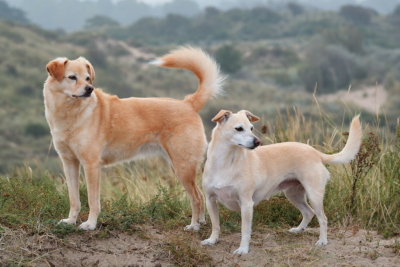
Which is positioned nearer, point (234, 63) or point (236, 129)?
point (236, 129)

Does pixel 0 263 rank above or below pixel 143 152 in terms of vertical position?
below

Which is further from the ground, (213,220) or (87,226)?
(213,220)

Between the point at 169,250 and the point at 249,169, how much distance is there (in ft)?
3.68

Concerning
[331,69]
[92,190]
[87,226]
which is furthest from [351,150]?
[331,69]

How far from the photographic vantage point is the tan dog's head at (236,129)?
Answer: 3.79 m

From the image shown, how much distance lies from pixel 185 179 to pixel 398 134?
2.73m

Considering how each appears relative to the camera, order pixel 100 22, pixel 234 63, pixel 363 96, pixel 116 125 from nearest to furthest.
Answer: pixel 116 125, pixel 363 96, pixel 234 63, pixel 100 22

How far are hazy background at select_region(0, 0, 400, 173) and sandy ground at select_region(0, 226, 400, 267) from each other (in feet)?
67.4

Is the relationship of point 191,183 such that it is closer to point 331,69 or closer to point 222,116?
point 222,116

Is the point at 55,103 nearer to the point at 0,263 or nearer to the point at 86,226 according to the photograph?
the point at 86,226

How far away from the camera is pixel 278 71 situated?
5612 centimetres

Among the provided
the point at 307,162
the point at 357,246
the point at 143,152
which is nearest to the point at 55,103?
the point at 143,152

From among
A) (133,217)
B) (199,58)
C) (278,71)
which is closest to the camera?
(133,217)

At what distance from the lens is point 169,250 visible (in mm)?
3969
